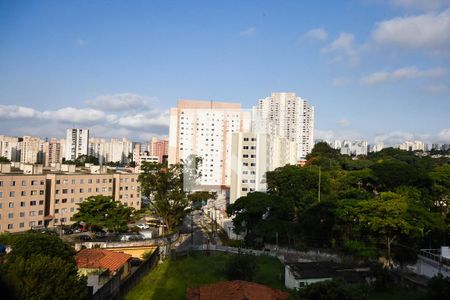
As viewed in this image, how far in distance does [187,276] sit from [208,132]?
99.6ft

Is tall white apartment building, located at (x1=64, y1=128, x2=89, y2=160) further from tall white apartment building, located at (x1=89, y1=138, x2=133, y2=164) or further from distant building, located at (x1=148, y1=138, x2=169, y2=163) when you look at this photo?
distant building, located at (x1=148, y1=138, x2=169, y2=163)

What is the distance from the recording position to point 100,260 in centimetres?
1484

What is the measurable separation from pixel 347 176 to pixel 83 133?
60.9 meters

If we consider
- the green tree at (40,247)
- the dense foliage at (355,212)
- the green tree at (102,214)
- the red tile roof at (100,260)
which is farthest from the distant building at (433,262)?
the green tree at (102,214)

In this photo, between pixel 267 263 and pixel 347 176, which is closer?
pixel 267 263

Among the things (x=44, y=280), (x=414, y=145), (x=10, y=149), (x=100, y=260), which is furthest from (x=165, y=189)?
(x=414, y=145)

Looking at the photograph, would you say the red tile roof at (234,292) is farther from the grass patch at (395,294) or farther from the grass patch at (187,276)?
the grass patch at (395,294)

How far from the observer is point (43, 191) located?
2539 centimetres

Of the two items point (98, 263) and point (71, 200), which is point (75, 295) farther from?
point (71, 200)

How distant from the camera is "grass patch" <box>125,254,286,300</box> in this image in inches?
528

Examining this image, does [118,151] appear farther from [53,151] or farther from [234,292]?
[234,292]

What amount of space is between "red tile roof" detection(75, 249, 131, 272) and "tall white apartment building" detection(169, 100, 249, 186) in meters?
28.1

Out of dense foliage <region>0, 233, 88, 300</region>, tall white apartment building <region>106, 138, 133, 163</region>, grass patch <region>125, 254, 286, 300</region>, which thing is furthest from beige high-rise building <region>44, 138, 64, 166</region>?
dense foliage <region>0, 233, 88, 300</region>

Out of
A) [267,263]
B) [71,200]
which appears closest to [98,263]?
[267,263]
